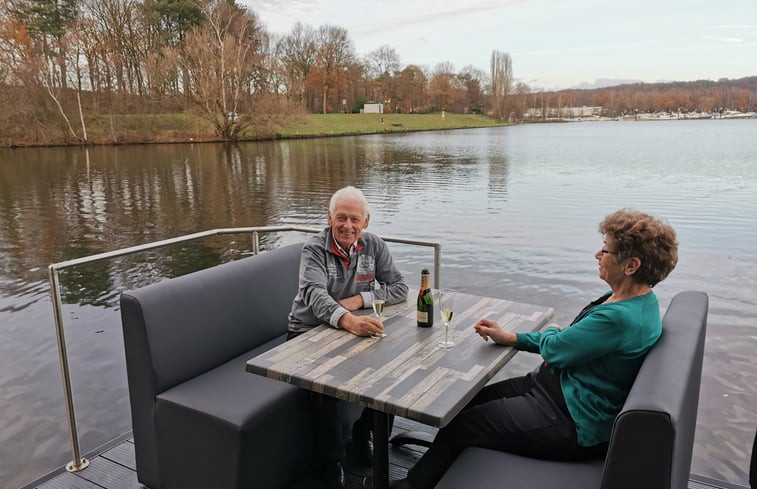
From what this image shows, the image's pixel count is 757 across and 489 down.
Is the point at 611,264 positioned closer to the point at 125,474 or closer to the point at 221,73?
the point at 125,474

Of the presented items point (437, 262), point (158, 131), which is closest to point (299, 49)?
point (158, 131)

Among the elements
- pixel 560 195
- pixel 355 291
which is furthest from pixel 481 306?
pixel 560 195

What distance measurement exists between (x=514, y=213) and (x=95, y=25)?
38823 mm

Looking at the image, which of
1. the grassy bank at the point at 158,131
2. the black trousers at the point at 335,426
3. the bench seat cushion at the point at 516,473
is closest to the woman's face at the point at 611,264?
the bench seat cushion at the point at 516,473

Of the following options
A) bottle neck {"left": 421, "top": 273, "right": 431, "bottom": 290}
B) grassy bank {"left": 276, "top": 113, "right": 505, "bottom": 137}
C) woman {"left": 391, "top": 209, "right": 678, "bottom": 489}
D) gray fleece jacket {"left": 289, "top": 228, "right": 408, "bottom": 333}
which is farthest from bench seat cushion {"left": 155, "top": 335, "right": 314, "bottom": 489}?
grassy bank {"left": 276, "top": 113, "right": 505, "bottom": 137}

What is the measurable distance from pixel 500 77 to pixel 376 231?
95095 mm

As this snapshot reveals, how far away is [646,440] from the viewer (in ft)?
4.38

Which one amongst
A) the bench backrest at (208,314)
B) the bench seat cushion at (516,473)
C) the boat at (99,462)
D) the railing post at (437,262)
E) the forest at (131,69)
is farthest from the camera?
the forest at (131,69)

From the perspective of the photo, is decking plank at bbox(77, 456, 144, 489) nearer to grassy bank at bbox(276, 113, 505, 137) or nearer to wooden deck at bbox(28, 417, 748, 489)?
wooden deck at bbox(28, 417, 748, 489)

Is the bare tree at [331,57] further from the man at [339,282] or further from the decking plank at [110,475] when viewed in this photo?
the decking plank at [110,475]

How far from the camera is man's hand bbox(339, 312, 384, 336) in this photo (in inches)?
92.9

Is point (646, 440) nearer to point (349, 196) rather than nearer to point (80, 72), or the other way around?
point (349, 196)

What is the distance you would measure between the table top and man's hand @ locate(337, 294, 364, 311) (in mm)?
174

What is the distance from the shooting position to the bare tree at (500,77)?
95.8 meters
